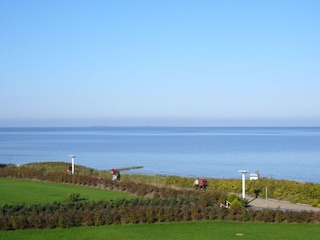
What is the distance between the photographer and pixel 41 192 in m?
28.2

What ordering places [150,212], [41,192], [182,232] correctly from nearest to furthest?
1. [182,232]
2. [150,212]
3. [41,192]

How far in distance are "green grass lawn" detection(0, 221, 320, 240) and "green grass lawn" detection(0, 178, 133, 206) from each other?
7.23 m

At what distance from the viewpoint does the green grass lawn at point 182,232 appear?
1655 cm

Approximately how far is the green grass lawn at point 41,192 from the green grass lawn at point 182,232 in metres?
7.23

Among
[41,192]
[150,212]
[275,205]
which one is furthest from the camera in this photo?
[41,192]

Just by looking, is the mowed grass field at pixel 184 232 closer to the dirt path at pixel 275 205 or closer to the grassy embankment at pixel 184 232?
the grassy embankment at pixel 184 232

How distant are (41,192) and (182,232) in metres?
13.1

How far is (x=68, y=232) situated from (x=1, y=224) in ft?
8.15

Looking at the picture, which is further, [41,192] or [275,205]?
[41,192]

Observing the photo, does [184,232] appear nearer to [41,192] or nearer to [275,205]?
[275,205]

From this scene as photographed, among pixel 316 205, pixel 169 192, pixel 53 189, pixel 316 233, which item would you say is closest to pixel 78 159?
pixel 53 189

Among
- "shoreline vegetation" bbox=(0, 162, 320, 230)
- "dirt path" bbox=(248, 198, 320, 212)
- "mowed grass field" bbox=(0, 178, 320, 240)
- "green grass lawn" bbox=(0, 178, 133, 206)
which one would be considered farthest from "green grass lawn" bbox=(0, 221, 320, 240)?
"green grass lawn" bbox=(0, 178, 133, 206)

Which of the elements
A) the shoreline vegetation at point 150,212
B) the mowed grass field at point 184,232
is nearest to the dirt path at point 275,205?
the shoreline vegetation at point 150,212

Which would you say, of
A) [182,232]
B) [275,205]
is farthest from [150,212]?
[275,205]
